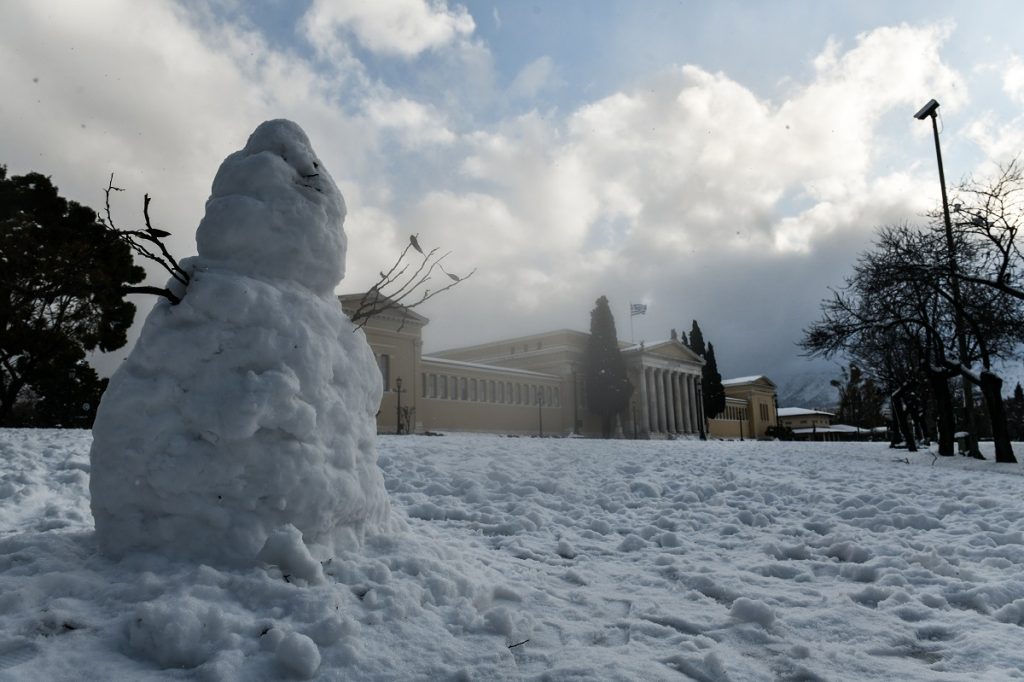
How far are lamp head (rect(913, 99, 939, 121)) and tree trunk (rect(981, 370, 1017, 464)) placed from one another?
338 inches

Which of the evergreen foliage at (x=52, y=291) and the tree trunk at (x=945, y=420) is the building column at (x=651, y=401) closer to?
the tree trunk at (x=945, y=420)

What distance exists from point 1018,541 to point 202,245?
782 cm

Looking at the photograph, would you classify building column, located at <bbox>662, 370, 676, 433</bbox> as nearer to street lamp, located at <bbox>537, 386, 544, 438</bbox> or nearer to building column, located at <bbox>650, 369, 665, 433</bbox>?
building column, located at <bbox>650, 369, 665, 433</bbox>

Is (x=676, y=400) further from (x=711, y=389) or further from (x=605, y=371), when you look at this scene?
(x=605, y=371)

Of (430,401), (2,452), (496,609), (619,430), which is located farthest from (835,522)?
(619,430)

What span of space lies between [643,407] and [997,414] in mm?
40678

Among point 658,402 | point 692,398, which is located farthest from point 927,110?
point 692,398

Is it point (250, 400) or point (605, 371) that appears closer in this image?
point (250, 400)

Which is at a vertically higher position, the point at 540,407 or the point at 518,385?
the point at 518,385

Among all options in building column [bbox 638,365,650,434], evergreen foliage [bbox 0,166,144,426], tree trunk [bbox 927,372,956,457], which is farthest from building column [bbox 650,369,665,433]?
evergreen foliage [bbox 0,166,144,426]

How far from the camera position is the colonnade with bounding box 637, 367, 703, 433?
57.0m

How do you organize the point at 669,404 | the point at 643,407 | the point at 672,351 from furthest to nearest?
1. the point at 672,351
2. the point at 669,404
3. the point at 643,407

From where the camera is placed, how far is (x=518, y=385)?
4872cm

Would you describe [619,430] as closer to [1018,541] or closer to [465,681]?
[1018,541]
